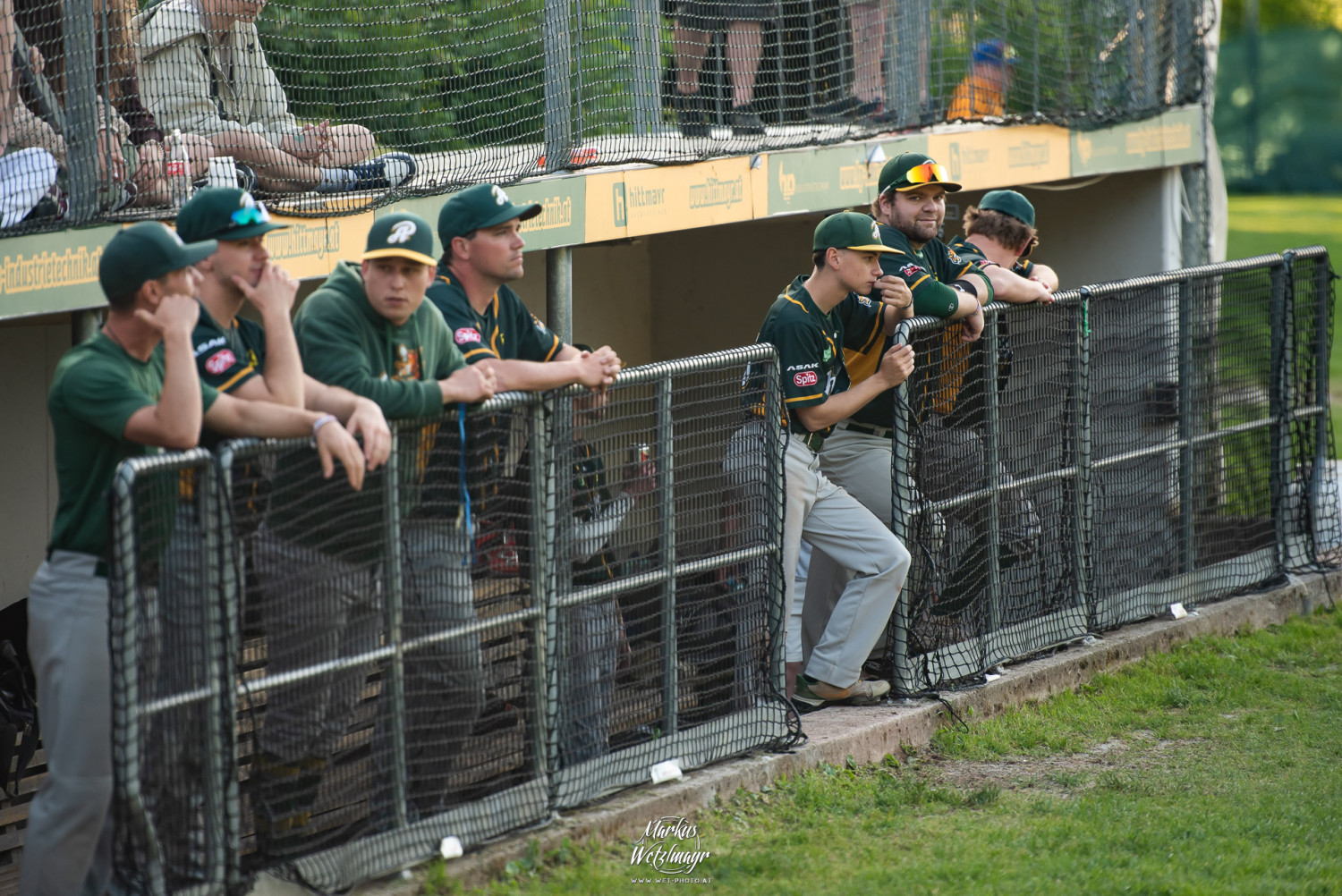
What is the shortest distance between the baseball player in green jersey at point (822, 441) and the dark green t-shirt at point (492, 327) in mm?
830

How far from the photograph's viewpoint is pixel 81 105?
474 centimetres

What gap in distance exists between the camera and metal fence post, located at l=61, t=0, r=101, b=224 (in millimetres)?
4734

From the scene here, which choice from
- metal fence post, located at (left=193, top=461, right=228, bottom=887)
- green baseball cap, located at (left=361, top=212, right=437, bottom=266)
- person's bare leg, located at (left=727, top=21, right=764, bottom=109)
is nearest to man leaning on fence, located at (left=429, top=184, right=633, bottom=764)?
green baseball cap, located at (left=361, top=212, right=437, bottom=266)

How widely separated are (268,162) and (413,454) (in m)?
1.83

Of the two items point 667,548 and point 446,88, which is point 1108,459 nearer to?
point 667,548

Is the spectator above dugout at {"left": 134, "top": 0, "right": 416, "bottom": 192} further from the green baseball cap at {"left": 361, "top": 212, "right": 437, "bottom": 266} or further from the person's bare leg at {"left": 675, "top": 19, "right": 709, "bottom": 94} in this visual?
the person's bare leg at {"left": 675, "top": 19, "right": 709, "bottom": 94}

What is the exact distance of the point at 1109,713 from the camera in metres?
6.48

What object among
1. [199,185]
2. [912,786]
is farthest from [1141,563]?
[199,185]

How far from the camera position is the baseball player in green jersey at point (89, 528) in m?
3.65

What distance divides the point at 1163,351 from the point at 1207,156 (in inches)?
167

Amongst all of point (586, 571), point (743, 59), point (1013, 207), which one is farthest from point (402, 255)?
point (743, 59)

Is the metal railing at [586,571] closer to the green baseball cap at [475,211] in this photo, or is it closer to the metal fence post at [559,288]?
the green baseball cap at [475,211]

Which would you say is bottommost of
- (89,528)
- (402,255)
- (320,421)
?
(89,528)

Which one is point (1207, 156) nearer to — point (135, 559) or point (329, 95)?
point (329, 95)
